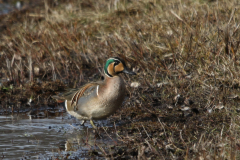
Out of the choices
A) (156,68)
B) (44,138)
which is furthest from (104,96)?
(156,68)

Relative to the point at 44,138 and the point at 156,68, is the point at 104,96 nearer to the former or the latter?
the point at 44,138

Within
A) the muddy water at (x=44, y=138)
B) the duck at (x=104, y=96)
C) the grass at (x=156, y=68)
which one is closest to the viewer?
the grass at (x=156, y=68)

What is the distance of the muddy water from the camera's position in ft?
14.6

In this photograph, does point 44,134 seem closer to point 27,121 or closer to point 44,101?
point 27,121

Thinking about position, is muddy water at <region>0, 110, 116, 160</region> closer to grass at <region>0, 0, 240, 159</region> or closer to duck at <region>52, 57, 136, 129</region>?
duck at <region>52, 57, 136, 129</region>

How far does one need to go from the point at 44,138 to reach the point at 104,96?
0.95 meters

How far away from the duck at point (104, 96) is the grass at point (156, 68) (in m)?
0.35

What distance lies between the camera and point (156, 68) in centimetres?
620

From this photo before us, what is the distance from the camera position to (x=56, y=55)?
792 centimetres

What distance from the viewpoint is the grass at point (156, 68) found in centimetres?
430

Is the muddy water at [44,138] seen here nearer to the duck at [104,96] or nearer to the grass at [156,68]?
the duck at [104,96]

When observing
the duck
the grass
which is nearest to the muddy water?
the duck

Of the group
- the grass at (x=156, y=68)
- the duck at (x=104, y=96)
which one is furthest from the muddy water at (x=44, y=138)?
the grass at (x=156, y=68)

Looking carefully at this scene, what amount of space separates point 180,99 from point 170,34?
1617mm
